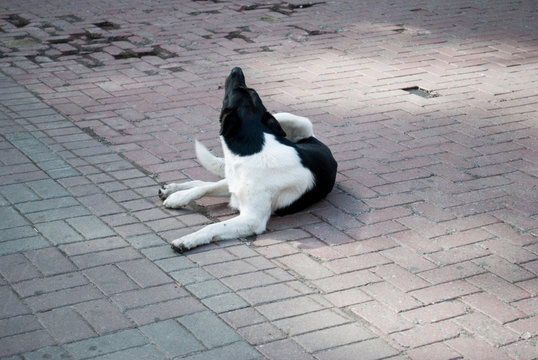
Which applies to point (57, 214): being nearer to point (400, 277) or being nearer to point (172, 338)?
point (172, 338)

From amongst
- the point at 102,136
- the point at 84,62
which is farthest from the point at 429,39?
the point at 102,136

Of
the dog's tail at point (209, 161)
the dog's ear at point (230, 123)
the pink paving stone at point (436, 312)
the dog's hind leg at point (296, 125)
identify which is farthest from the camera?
the dog's hind leg at point (296, 125)

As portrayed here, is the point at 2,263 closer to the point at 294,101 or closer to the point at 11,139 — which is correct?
the point at 11,139

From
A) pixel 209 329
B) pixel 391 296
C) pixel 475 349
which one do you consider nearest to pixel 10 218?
pixel 209 329

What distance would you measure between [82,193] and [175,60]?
309 centimetres

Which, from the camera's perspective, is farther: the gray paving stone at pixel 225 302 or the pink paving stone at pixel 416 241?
the pink paving stone at pixel 416 241

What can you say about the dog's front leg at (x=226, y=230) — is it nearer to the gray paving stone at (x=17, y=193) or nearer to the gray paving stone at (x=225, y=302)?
the gray paving stone at (x=225, y=302)

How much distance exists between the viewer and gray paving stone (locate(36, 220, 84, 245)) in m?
4.32

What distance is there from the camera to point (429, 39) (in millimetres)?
8648

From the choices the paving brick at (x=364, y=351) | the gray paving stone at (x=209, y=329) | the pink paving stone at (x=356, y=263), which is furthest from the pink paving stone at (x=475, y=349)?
the gray paving stone at (x=209, y=329)

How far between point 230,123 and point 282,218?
663 millimetres

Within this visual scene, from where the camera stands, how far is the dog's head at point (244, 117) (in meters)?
4.55

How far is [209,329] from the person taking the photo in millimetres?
3527

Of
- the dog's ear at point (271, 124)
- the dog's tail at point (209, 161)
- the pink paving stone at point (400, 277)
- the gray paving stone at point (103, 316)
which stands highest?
the dog's ear at point (271, 124)
